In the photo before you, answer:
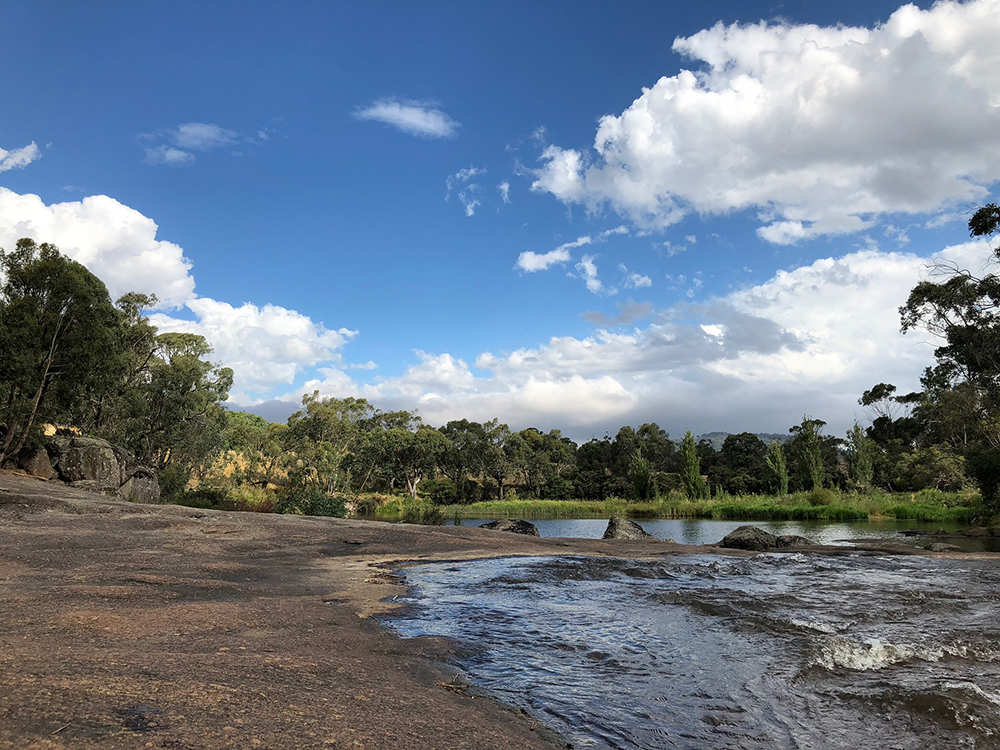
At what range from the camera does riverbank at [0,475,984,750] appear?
3771 millimetres

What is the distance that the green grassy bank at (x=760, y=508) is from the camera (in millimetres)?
42938

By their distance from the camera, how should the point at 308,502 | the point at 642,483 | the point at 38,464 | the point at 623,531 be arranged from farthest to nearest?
Answer: the point at 642,483
the point at 308,502
the point at 38,464
the point at 623,531

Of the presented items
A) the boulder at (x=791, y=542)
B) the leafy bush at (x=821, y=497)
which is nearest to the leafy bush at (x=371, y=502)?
the leafy bush at (x=821, y=497)

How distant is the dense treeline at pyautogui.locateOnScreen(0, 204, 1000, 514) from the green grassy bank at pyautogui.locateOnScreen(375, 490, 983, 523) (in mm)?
3919

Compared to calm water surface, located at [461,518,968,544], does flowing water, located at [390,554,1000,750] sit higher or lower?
higher

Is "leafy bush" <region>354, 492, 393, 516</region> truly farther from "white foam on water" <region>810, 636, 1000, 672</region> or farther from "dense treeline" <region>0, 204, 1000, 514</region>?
"white foam on water" <region>810, 636, 1000, 672</region>

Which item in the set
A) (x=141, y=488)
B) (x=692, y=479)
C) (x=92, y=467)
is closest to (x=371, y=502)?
(x=692, y=479)

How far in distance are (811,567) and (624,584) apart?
714 cm

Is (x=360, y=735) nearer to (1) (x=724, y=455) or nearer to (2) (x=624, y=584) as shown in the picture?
(2) (x=624, y=584)

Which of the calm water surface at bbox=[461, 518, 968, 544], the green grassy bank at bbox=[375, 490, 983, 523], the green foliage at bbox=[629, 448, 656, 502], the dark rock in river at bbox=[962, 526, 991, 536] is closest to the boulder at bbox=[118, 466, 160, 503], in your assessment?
the green grassy bank at bbox=[375, 490, 983, 523]

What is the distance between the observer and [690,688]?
20.1ft

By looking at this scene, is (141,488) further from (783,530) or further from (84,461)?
(783,530)

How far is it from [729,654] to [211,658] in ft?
19.5

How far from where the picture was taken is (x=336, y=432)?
49.6 metres
